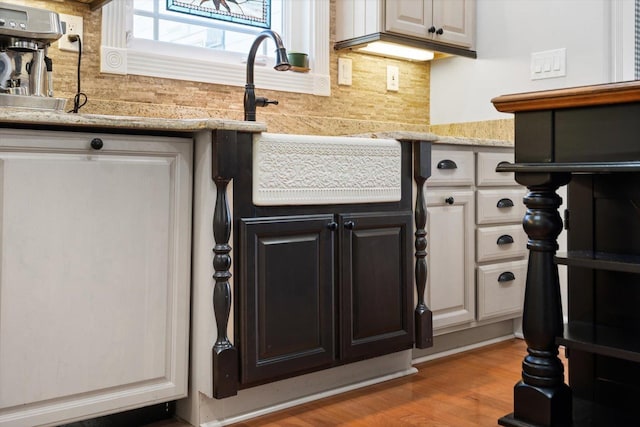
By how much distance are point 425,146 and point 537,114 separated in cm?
84

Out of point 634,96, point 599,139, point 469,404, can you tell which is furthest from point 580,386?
point 634,96

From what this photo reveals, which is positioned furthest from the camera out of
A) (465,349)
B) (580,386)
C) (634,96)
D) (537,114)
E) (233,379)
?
(465,349)

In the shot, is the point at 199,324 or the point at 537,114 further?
the point at 199,324

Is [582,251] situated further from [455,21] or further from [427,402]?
[455,21]

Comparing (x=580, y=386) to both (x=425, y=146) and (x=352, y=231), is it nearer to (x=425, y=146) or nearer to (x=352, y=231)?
(x=352, y=231)

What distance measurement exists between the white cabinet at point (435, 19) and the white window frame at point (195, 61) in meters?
0.33

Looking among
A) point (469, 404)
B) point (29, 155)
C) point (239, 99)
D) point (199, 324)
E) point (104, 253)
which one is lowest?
point (469, 404)

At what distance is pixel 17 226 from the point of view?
1610 mm

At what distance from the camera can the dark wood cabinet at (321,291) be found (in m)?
1.92

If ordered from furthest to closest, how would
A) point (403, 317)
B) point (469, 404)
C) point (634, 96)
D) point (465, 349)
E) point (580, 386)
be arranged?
point (465, 349)
point (403, 317)
point (469, 404)
point (580, 386)
point (634, 96)

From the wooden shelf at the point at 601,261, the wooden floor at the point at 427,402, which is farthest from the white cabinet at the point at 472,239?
the wooden shelf at the point at 601,261

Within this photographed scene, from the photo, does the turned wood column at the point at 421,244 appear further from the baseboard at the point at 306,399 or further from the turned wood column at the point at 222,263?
the turned wood column at the point at 222,263

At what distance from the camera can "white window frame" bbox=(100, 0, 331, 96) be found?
2.41m

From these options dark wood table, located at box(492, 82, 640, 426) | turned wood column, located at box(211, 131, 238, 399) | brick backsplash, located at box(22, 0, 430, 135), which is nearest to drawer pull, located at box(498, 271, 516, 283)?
brick backsplash, located at box(22, 0, 430, 135)
